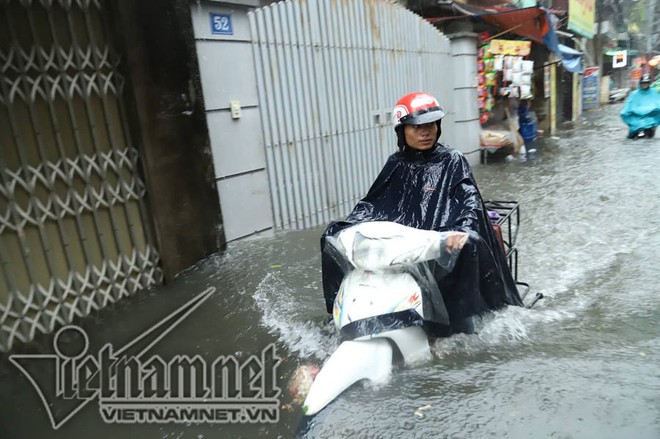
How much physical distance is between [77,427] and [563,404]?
261 centimetres

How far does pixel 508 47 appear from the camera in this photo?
1107 cm

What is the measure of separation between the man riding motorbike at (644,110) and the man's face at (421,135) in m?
10.8

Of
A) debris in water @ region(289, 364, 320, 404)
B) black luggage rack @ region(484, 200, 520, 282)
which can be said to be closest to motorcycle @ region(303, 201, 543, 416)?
debris in water @ region(289, 364, 320, 404)

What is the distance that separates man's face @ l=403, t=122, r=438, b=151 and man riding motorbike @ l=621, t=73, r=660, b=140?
35.3ft

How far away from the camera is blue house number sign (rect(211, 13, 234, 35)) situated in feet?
15.9

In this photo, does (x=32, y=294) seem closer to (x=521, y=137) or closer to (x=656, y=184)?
(x=656, y=184)

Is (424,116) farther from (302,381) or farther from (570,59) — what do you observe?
(570,59)

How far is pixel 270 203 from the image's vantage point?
5.59 meters

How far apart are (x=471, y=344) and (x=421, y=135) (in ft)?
4.61

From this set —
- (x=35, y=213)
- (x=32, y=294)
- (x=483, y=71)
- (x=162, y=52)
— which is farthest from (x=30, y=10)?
(x=483, y=71)

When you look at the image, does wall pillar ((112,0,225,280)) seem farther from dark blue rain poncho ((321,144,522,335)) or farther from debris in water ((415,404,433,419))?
debris in water ((415,404,433,419))

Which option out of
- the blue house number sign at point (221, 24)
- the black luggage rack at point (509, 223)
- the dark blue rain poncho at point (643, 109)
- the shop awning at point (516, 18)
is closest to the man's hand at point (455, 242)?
the black luggage rack at point (509, 223)

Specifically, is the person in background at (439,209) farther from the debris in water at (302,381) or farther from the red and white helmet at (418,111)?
the debris in water at (302,381)

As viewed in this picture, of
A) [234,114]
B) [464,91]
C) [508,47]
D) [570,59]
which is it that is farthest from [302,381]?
[570,59]
